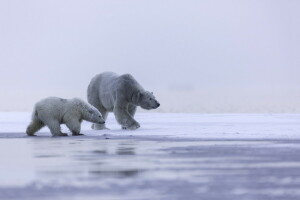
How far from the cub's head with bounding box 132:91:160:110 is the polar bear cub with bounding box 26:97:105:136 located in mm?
3123

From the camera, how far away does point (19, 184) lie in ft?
24.4

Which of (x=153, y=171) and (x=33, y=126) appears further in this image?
(x=33, y=126)

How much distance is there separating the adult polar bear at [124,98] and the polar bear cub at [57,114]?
247 cm

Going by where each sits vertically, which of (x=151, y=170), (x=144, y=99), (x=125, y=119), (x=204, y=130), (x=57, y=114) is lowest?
(x=204, y=130)

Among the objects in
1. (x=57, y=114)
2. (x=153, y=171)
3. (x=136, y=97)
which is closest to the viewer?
(x=153, y=171)

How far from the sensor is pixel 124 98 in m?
21.3

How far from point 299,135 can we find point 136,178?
10084 millimetres

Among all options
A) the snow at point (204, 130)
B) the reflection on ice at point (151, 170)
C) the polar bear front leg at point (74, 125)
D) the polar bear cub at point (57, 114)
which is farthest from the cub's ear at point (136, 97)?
the reflection on ice at point (151, 170)

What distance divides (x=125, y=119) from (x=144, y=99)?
3.52 feet

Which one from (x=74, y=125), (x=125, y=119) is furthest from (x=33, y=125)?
(x=125, y=119)

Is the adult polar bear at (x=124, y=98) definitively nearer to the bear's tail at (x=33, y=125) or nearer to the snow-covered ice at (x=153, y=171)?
the bear's tail at (x=33, y=125)

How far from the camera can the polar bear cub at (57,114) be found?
58.5ft

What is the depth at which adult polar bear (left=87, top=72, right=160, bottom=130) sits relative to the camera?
2089 cm

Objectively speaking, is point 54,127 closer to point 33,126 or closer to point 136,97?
point 33,126
